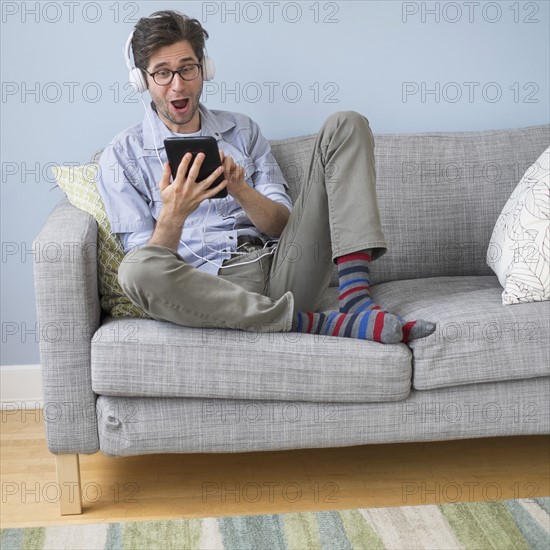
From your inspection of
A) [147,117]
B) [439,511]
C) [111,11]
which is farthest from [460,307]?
[111,11]

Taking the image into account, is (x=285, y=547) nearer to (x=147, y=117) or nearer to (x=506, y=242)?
(x=506, y=242)

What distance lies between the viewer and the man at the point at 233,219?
1.94 m

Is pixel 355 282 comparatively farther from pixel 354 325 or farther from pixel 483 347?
pixel 483 347

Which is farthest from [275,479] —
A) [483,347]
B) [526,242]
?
[526,242]

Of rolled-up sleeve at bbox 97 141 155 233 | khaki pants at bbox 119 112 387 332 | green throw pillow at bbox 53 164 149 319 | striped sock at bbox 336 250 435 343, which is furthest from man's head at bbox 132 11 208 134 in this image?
striped sock at bbox 336 250 435 343

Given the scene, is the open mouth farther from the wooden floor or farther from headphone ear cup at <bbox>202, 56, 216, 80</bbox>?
the wooden floor

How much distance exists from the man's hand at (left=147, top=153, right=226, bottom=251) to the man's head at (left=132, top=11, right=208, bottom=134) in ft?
0.79

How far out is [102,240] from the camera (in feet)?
6.95

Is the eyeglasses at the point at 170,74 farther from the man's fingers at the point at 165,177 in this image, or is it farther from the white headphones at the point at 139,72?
the man's fingers at the point at 165,177

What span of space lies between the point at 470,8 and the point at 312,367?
4.49ft

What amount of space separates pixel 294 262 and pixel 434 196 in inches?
22.9

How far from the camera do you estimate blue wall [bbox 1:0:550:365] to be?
8.52 ft

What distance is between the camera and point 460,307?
2059 mm

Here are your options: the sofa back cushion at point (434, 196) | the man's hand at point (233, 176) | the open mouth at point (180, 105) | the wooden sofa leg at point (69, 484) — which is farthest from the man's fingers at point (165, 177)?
the wooden sofa leg at point (69, 484)
